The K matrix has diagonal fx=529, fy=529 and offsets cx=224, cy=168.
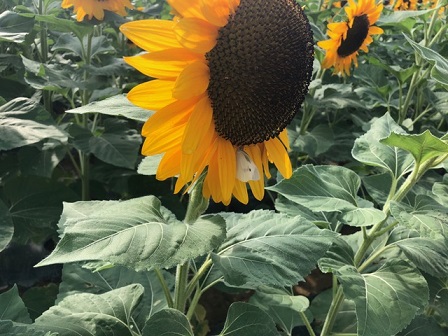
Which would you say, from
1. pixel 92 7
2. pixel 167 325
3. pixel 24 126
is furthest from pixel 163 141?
pixel 92 7

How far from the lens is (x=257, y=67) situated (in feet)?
2.55

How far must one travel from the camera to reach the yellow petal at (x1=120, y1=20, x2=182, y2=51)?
722 millimetres

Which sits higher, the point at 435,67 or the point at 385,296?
the point at 435,67

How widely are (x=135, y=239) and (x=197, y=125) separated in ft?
0.60

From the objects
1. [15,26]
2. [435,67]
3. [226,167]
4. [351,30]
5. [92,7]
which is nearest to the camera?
[226,167]

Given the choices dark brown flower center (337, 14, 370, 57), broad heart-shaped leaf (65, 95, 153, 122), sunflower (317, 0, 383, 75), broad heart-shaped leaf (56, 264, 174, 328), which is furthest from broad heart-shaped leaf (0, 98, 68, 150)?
dark brown flower center (337, 14, 370, 57)

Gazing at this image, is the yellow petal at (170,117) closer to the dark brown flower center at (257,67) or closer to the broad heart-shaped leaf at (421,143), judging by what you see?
the dark brown flower center at (257,67)

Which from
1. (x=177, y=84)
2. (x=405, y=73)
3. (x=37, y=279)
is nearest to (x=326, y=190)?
(x=177, y=84)

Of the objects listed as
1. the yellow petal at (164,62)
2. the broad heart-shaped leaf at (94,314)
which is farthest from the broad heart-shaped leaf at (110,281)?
the yellow petal at (164,62)

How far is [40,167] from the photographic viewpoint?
5.84ft

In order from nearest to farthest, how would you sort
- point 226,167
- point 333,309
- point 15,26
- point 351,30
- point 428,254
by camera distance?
point 226,167, point 428,254, point 333,309, point 15,26, point 351,30

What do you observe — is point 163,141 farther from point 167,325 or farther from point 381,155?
point 381,155

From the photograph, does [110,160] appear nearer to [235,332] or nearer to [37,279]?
[37,279]

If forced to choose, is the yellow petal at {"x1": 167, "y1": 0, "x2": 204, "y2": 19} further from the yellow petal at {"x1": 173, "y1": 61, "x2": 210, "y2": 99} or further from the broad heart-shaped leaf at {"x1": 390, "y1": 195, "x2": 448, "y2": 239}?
the broad heart-shaped leaf at {"x1": 390, "y1": 195, "x2": 448, "y2": 239}
